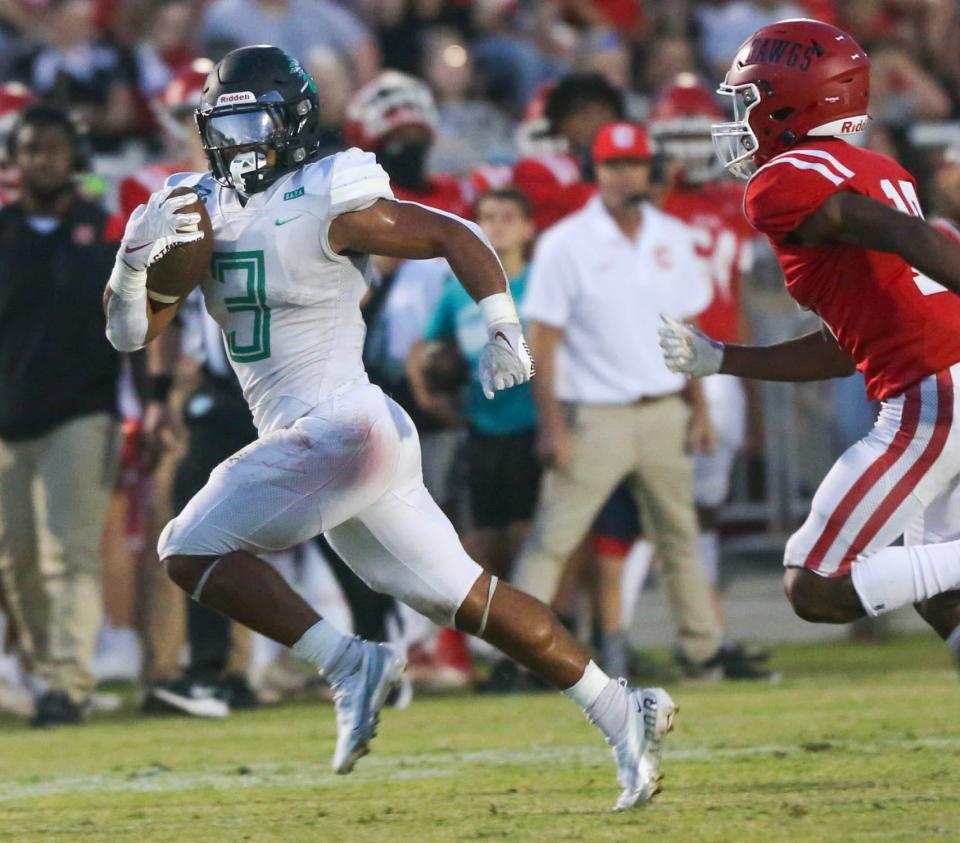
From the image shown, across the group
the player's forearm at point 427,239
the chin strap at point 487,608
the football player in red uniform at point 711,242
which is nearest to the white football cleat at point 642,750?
the chin strap at point 487,608

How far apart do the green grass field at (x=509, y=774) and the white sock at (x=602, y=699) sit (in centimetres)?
21

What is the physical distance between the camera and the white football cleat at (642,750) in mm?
4961

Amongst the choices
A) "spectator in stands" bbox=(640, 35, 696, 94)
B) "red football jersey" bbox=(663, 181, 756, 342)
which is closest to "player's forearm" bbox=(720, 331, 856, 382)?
"red football jersey" bbox=(663, 181, 756, 342)

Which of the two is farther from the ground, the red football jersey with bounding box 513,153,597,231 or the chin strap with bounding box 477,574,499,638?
the red football jersey with bounding box 513,153,597,231

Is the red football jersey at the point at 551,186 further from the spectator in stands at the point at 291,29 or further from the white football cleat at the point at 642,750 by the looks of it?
the white football cleat at the point at 642,750

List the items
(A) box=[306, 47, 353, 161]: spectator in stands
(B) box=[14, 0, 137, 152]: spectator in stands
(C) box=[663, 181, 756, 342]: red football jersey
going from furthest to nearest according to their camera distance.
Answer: (A) box=[306, 47, 353, 161]: spectator in stands → (B) box=[14, 0, 137, 152]: spectator in stands → (C) box=[663, 181, 756, 342]: red football jersey

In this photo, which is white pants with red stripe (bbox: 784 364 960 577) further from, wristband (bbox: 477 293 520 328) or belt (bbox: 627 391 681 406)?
belt (bbox: 627 391 681 406)

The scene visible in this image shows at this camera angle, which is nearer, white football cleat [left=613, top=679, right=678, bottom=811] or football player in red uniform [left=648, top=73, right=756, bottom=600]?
white football cleat [left=613, top=679, right=678, bottom=811]

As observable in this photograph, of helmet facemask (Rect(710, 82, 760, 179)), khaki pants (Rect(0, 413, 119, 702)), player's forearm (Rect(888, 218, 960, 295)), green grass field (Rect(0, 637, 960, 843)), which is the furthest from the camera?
khaki pants (Rect(0, 413, 119, 702))

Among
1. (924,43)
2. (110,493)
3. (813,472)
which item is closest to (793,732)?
(110,493)

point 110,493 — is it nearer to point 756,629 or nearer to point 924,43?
point 756,629

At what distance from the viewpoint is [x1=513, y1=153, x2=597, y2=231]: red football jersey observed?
9.75 m

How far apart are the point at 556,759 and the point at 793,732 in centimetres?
84

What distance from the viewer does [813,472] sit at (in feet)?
34.8
